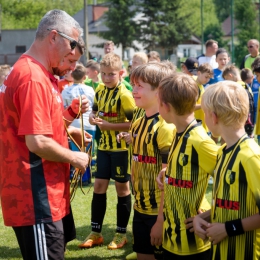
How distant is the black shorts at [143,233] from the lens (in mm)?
4465

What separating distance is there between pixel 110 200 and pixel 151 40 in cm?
5742

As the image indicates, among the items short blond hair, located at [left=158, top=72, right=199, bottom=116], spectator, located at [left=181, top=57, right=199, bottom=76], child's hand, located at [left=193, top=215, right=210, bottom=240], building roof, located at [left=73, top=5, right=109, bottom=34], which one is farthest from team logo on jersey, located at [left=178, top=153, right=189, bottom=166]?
building roof, located at [left=73, top=5, right=109, bottom=34]

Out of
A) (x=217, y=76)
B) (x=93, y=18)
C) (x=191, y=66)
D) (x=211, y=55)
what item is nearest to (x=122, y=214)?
(x=191, y=66)

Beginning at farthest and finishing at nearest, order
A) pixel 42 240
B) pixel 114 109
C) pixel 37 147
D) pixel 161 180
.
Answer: pixel 114 109 < pixel 161 180 < pixel 42 240 < pixel 37 147

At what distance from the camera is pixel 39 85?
3.39m

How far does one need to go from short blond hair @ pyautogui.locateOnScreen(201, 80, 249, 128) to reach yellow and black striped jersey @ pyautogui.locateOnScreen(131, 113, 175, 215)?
3.34ft

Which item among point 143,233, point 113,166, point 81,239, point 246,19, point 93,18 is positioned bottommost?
point 81,239

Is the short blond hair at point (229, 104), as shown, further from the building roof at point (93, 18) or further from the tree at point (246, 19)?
the building roof at point (93, 18)

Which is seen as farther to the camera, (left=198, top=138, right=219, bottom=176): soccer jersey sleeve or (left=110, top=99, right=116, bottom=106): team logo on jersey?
(left=110, top=99, right=116, bottom=106): team logo on jersey

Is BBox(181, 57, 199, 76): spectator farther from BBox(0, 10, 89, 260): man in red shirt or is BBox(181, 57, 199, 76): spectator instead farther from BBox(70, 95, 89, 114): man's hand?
BBox(0, 10, 89, 260): man in red shirt

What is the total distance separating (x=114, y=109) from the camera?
6184 mm

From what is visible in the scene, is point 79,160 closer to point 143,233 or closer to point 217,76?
point 143,233

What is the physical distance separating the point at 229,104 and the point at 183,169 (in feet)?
2.17

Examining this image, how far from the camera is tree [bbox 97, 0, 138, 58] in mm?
62625
